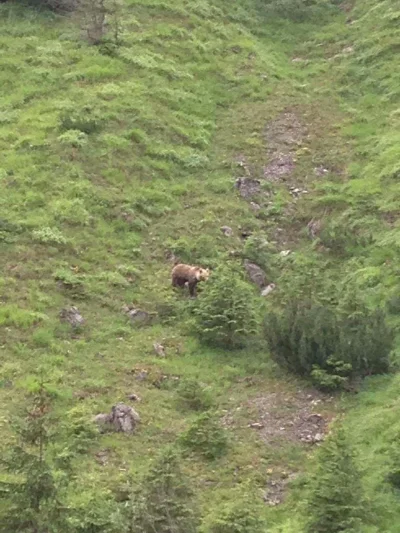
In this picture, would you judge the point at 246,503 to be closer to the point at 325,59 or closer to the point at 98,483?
the point at 98,483

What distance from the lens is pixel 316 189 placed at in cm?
2378

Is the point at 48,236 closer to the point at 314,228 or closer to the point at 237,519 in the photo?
the point at 314,228

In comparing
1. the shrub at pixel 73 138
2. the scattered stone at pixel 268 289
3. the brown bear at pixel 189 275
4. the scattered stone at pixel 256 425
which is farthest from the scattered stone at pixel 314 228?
the scattered stone at pixel 256 425

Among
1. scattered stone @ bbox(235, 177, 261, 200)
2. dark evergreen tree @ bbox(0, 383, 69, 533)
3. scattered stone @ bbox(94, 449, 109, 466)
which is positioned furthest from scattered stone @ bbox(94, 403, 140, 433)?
scattered stone @ bbox(235, 177, 261, 200)

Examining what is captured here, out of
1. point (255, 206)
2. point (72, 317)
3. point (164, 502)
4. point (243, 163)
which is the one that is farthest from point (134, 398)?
point (243, 163)

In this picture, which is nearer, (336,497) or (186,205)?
(336,497)

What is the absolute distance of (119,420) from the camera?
1363 cm

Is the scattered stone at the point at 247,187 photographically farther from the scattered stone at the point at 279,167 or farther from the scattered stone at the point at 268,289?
the scattered stone at the point at 268,289

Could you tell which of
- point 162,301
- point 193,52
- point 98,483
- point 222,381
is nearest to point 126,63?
point 193,52

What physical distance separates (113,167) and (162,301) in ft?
19.4

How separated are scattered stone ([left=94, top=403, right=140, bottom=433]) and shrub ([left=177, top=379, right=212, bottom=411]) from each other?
Answer: 107 centimetres

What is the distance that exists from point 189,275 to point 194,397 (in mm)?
4233

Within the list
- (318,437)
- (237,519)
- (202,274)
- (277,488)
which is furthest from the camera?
(202,274)

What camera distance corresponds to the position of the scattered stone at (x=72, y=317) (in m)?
16.8
